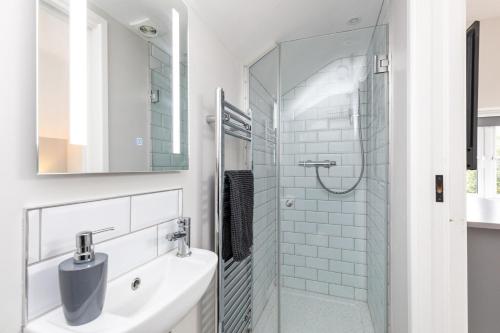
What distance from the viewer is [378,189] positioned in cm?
166

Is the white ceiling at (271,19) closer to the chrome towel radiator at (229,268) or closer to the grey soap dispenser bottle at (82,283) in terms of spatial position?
the chrome towel radiator at (229,268)

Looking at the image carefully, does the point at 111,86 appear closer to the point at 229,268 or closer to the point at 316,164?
the point at 229,268

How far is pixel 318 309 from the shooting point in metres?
2.01

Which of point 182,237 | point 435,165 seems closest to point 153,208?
point 182,237

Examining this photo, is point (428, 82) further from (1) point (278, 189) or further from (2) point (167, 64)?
(1) point (278, 189)

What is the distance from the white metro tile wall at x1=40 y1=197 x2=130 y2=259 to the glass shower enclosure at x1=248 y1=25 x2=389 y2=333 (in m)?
1.14

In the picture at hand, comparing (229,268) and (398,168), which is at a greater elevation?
(398,168)

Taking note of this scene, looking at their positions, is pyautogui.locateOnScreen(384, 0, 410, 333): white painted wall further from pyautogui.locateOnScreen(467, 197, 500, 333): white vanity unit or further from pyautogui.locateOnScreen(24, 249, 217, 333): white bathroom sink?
pyautogui.locateOnScreen(24, 249, 217, 333): white bathroom sink

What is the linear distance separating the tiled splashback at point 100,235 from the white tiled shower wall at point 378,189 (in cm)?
121

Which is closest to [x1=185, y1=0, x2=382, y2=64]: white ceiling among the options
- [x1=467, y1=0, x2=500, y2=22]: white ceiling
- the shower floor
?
[x1=467, y1=0, x2=500, y2=22]: white ceiling

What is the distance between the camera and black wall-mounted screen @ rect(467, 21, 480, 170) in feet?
3.31

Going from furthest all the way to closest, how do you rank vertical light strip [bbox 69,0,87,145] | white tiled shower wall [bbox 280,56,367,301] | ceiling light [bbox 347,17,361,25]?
1. white tiled shower wall [bbox 280,56,367,301]
2. ceiling light [bbox 347,17,361,25]
3. vertical light strip [bbox 69,0,87,145]

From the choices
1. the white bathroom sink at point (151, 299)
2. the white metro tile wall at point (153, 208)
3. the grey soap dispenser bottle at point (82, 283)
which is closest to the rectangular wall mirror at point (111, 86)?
the white metro tile wall at point (153, 208)

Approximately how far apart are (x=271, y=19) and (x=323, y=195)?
1430mm
